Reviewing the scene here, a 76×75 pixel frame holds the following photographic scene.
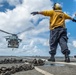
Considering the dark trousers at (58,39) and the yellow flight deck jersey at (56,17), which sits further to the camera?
the yellow flight deck jersey at (56,17)

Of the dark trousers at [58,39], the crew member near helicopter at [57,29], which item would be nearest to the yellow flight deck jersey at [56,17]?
the crew member near helicopter at [57,29]

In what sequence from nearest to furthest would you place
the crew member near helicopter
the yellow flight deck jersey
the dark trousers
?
the dark trousers → the crew member near helicopter → the yellow flight deck jersey

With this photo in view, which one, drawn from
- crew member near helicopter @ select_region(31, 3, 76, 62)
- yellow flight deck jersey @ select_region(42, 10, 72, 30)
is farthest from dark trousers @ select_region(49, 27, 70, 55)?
yellow flight deck jersey @ select_region(42, 10, 72, 30)

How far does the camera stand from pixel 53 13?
1534 centimetres

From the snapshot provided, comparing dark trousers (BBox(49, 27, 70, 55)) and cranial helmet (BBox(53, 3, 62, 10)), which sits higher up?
cranial helmet (BBox(53, 3, 62, 10))

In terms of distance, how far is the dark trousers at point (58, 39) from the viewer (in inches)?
576

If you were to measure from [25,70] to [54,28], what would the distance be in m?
6.86

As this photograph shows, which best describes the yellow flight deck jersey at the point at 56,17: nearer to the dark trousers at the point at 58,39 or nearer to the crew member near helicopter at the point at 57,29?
the crew member near helicopter at the point at 57,29

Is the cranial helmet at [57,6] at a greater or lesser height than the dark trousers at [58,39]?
greater

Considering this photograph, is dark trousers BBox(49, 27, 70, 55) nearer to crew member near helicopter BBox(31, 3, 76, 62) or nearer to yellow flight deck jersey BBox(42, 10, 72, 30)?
crew member near helicopter BBox(31, 3, 76, 62)

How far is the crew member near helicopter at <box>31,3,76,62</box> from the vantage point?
48.4 ft

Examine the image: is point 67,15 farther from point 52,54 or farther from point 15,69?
point 15,69

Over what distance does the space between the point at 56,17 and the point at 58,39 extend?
1.23m

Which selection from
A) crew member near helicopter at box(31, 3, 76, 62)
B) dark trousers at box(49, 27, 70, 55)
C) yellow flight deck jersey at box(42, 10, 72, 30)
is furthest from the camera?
yellow flight deck jersey at box(42, 10, 72, 30)
